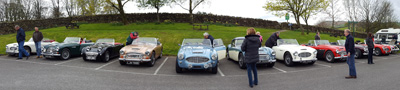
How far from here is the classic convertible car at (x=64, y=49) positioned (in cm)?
995

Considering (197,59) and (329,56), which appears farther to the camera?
(329,56)

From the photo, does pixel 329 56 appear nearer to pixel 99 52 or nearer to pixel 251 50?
pixel 251 50

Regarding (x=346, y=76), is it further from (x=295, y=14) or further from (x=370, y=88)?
(x=295, y=14)

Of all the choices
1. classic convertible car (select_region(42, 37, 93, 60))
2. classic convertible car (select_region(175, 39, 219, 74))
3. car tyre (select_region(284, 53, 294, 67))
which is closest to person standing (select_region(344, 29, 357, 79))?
car tyre (select_region(284, 53, 294, 67))

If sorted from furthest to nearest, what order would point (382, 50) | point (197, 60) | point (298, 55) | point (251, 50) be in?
1. point (382, 50)
2. point (298, 55)
3. point (197, 60)
4. point (251, 50)

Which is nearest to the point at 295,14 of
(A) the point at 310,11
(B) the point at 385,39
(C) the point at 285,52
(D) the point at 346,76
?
(A) the point at 310,11

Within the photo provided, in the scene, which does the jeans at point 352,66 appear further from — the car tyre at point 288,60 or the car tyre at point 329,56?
the car tyre at point 329,56

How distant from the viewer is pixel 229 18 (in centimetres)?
3512

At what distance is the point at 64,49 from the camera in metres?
10.3

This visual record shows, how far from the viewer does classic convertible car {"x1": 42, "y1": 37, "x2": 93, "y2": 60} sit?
32.7 ft

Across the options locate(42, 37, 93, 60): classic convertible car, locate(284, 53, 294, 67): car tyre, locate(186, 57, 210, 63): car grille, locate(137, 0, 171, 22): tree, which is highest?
locate(137, 0, 171, 22): tree

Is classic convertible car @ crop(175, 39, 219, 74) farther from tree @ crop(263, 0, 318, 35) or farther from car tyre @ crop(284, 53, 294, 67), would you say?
tree @ crop(263, 0, 318, 35)

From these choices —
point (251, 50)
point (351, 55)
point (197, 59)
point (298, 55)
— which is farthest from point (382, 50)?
point (197, 59)

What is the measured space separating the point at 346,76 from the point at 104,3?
95.6 feet
